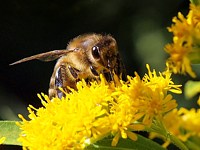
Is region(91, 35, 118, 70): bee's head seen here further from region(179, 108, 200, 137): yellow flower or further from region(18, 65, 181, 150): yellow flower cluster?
region(179, 108, 200, 137): yellow flower

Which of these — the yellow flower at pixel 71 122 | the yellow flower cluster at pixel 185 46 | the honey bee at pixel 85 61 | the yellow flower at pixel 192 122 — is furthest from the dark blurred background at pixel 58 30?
the yellow flower at pixel 192 122

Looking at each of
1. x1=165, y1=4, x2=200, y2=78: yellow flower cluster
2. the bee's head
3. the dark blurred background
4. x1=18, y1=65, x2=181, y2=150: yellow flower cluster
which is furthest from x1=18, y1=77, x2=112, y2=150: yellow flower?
the dark blurred background

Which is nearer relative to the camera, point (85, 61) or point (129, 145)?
point (129, 145)

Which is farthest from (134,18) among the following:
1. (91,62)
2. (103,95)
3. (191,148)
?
(191,148)

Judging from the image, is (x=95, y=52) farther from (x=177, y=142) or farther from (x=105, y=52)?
(x=177, y=142)

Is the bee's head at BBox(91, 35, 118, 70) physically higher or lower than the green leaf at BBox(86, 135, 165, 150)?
higher

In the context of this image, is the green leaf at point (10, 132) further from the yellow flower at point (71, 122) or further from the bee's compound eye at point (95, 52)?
the bee's compound eye at point (95, 52)

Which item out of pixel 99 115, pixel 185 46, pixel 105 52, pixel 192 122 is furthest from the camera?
pixel 105 52

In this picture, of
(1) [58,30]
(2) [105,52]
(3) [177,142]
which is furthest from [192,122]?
(1) [58,30]
